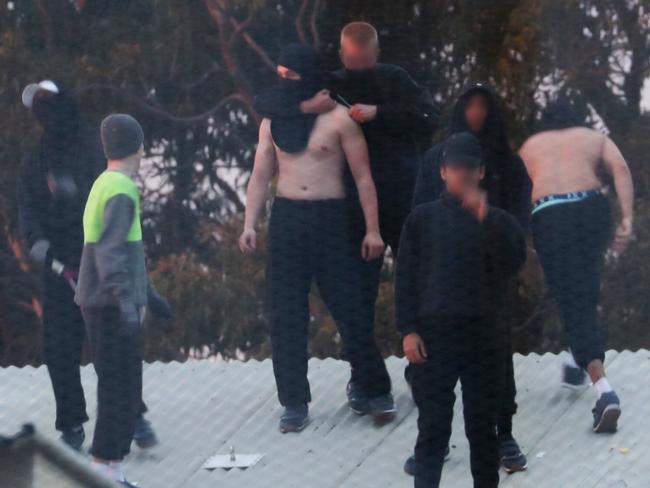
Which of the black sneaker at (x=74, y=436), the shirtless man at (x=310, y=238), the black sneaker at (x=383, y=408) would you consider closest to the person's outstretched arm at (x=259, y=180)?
the shirtless man at (x=310, y=238)

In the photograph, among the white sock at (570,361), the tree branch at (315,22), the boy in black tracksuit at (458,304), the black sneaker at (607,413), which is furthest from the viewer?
the tree branch at (315,22)

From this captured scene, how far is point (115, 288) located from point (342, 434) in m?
0.75

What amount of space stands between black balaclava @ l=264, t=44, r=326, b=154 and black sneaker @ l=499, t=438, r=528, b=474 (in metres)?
0.89

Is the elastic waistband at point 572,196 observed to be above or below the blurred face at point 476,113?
below

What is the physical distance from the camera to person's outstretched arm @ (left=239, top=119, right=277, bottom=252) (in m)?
3.67

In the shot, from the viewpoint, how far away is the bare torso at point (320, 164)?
359cm

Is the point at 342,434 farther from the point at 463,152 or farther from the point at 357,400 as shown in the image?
the point at 463,152

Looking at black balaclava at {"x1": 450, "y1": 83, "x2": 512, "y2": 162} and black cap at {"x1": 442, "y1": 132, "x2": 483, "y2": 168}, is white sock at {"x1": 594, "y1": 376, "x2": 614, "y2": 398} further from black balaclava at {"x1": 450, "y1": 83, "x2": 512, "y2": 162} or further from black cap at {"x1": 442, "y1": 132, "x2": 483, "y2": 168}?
black cap at {"x1": 442, "y1": 132, "x2": 483, "y2": 168}

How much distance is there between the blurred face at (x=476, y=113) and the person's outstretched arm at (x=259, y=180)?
21.9 inches

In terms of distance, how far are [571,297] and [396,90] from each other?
2.20 ft

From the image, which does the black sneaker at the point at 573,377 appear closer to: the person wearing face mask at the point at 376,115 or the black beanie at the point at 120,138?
the person wearing face mask at the point at 376,115

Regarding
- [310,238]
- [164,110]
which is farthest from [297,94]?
[164,110]

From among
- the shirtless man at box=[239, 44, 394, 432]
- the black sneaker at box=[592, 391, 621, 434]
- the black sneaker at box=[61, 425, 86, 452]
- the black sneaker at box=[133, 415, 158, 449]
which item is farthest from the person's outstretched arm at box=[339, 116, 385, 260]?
the black sneaker at box=[61, 425, 86, 452]

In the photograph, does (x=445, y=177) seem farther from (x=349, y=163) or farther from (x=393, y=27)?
(x=393, y=27)
